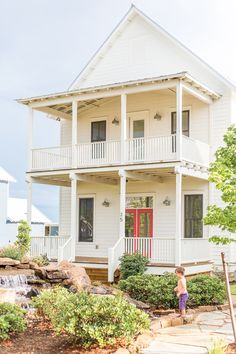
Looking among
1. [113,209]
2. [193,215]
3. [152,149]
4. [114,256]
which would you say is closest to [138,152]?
[152,149]

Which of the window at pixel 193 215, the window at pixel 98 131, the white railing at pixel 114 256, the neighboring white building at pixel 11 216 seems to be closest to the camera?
the white railing at pixel 114 256

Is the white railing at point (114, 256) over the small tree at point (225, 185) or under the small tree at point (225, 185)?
under

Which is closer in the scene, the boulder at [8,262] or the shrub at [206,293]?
the shrub at [206,293]

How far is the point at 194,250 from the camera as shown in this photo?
70.8ft

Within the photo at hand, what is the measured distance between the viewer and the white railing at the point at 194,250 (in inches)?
826

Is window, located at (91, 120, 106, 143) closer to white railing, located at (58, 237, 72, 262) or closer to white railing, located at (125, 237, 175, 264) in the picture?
white railing, located at (58, 237, 72, 262)

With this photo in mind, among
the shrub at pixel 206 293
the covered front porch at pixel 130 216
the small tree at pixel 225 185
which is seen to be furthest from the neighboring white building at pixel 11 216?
the small tree at pixel 225 185

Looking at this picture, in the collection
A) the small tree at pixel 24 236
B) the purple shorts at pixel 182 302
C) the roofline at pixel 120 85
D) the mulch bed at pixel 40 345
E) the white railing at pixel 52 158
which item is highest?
the roofline at pixel 120 85

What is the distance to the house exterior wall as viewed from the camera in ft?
77.3

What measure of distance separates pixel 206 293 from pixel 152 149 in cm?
756

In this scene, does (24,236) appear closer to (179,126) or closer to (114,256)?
(114,256)

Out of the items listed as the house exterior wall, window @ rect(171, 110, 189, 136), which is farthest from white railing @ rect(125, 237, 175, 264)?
window @ rect(171, 110, 189, 136)

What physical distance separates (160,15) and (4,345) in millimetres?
20478

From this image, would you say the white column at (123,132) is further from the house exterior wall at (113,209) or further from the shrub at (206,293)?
the shrub at (206,293)
